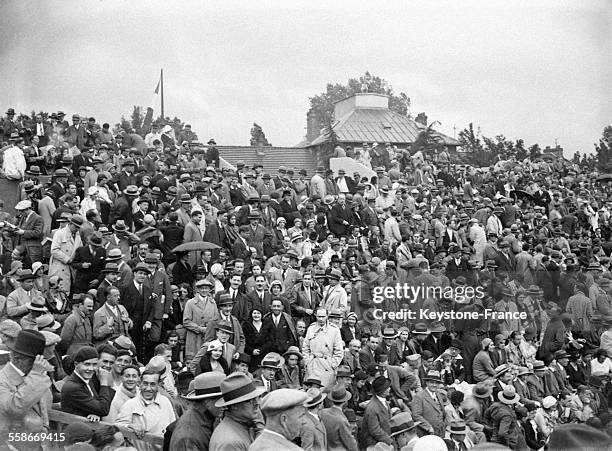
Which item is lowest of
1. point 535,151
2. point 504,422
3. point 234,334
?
point 504,422

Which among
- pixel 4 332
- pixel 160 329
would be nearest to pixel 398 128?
pixel 160 329

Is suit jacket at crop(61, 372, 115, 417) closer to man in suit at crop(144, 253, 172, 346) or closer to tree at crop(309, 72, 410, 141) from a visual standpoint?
man in suit at crop(144, 253, 172, 346)

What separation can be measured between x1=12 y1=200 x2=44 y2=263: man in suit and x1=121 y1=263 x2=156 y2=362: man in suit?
1.92 metres

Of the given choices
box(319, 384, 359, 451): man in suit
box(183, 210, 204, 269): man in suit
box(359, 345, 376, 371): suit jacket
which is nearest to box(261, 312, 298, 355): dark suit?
box(359, 345, 376, 371): suit jacket

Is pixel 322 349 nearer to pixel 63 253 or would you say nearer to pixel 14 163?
pixel 63 253

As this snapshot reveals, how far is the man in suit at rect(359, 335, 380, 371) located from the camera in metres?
11.1

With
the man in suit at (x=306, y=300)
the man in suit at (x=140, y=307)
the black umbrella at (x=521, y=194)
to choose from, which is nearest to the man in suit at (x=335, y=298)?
the man in suit at (x=306, y=300)

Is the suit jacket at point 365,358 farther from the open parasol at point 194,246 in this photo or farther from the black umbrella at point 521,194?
the black umbrella at point 521,194

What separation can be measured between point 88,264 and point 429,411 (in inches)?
179

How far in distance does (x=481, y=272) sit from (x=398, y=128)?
16.0 meters

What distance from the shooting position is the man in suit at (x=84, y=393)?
6785 mm

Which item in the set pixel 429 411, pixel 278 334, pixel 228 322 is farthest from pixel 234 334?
pixel 429 411

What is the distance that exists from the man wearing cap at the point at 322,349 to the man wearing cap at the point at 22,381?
5363 mm

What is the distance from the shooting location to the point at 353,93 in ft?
177
